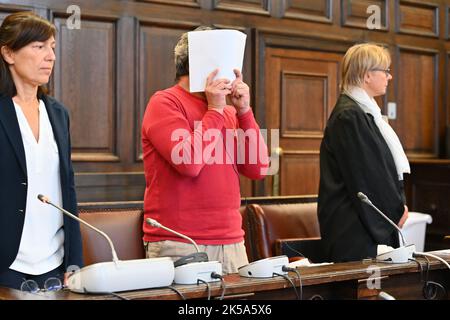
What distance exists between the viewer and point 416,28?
5738mm

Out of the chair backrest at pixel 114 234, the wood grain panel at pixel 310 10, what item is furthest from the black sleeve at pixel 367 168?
the wood grain panel at pixel 310 10

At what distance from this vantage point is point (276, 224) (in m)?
3.73

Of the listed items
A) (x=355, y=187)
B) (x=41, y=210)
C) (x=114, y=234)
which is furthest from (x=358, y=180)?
(x=41, y=210)

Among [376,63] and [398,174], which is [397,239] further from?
[376,63]

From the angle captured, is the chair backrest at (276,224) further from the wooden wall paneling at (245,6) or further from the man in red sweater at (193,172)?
the wooden wall paneling at (245,6)

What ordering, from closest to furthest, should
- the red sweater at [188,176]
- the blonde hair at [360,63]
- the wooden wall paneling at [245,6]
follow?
the red sweater at [188,176] < the blonde hair at [360,63] < the wooden wall paneling at [245,6]

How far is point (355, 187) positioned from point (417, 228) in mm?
2264

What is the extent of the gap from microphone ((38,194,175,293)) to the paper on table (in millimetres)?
710

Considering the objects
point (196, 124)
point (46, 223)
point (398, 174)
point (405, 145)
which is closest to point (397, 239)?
point (398, 174)

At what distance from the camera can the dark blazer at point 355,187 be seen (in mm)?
2971

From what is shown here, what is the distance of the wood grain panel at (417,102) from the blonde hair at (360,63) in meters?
2.47

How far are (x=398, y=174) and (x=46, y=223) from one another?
1.54m

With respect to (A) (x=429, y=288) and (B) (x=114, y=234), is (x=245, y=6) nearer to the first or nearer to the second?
(B) (x=114, y=234)

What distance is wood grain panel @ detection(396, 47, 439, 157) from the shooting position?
570 centimetres
